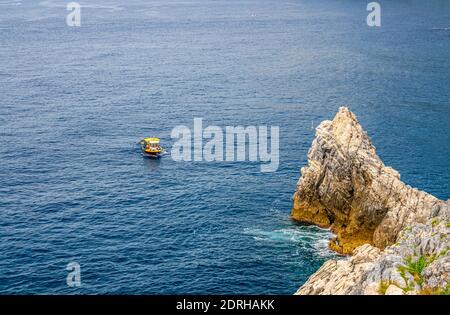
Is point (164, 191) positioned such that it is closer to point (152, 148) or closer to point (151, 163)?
point (151, 163)

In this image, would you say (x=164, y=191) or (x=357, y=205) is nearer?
(x=357, y=205)

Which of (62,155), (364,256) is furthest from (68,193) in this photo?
(364,256)

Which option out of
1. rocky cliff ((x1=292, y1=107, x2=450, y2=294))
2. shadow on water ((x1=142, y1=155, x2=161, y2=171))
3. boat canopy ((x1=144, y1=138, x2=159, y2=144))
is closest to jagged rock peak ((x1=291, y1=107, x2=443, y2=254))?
rocky cliff ((x1=292, y1=107, x2=450, y2=294))

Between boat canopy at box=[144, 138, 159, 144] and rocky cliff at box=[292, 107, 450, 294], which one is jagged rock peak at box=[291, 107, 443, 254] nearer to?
rocky cliff at box=[292, 107, 450, 294]

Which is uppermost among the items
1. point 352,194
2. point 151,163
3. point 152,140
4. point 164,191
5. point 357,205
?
point 152,140

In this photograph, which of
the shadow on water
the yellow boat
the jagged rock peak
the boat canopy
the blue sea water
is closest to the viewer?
the blue sea water

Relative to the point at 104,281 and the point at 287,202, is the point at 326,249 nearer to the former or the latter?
the point at 287,202

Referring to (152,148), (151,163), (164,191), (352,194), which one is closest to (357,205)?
(352,194)
